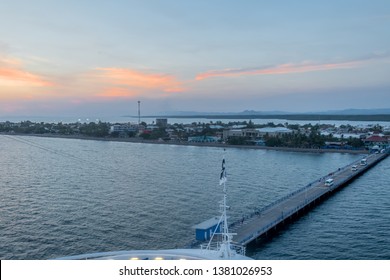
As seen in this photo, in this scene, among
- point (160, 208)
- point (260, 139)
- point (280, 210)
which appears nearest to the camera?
point (280, 210)

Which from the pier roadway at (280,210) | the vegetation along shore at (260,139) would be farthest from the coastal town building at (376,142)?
the pier roadway at (280,210)

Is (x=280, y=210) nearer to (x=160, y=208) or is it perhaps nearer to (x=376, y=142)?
(x=160, y=208)

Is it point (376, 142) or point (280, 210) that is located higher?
point (376, 142)

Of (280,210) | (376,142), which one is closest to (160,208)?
(280,210)

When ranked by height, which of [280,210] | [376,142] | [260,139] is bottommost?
[280,210]

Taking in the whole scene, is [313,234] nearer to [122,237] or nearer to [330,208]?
[330,208]

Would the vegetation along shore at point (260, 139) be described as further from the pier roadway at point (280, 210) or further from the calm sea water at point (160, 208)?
the pier roadway at point (280, 210)

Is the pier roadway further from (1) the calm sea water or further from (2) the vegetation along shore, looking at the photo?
(2) the vegetation along shore
